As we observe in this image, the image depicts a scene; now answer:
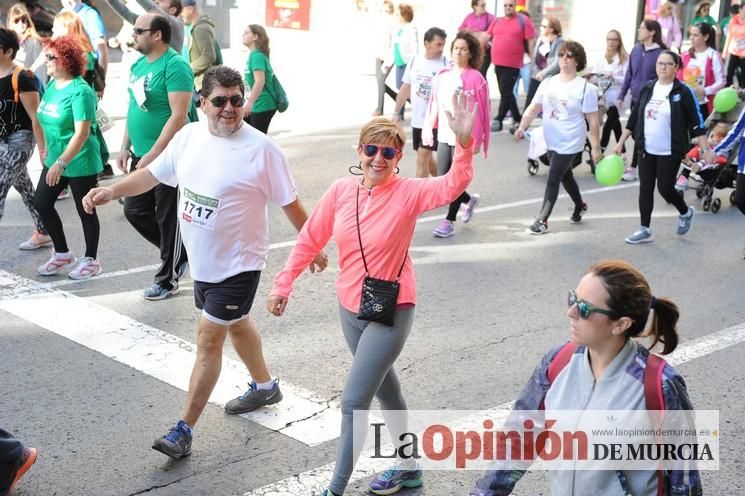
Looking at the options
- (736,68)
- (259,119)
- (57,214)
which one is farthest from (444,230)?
(736,68)

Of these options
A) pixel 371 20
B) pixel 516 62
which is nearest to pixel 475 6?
pixel 516 62

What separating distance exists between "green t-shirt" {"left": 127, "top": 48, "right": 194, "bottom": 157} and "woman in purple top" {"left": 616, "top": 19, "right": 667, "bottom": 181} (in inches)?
269

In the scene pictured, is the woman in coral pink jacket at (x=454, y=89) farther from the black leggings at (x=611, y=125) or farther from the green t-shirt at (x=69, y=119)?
the black leggings at (x=611, y=125)

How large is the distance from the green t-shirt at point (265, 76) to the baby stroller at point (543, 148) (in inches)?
116

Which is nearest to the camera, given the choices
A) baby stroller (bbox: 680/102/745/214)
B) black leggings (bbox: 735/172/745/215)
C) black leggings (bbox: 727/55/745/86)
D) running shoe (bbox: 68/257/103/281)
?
running shoe (bbox: 68/257/103/281)

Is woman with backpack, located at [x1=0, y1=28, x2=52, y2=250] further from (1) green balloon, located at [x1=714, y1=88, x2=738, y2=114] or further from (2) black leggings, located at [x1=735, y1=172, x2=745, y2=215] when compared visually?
(1) green balloon, located at [x1=714, y1=88, x2=738, y2=114]

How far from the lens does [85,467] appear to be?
201 inches

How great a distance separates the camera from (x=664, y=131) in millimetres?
9453

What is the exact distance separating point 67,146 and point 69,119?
0.23 m

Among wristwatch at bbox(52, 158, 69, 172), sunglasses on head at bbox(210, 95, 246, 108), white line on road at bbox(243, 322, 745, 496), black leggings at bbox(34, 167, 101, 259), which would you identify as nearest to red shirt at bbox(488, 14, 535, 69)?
black leggings at bbox(34, 167, 101, 259)

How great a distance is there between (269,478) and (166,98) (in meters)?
3.81

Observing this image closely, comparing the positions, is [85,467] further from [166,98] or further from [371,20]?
[371,20]

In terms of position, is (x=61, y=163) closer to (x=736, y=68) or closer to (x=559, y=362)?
(x=559, y=362)

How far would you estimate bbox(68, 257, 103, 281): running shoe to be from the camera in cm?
827
